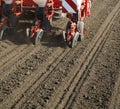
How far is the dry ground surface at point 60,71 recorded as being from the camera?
6152 mm

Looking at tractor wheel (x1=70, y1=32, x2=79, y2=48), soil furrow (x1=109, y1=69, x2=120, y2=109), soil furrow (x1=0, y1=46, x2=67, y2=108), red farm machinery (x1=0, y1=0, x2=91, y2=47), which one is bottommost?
soil furrow (x1=109, y1=69, x2=120, y2=109)

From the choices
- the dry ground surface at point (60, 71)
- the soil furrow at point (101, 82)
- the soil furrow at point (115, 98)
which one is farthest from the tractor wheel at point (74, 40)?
the soil furrow at point (115, 98)

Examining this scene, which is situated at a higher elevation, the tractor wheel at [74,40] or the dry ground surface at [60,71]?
the tractor wheel at [74,40]

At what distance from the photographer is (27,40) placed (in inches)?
349

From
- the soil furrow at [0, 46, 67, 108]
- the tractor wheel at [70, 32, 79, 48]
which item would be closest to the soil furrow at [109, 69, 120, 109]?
the soil furrow at [0, 46, 67, 108]

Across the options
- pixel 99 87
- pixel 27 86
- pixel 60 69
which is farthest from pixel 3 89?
pixel 99 87

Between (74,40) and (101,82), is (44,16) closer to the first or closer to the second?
(74,40)

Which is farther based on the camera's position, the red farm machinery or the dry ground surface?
the red farm machinery

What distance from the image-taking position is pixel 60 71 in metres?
7.30

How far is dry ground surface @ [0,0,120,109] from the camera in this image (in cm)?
615

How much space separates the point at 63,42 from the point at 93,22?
2.28m

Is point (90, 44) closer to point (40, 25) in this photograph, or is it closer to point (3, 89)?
point (40, 25)

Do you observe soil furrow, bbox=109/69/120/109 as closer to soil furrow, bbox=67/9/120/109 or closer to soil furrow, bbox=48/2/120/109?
soil furrow, bbox=67/9/120/109

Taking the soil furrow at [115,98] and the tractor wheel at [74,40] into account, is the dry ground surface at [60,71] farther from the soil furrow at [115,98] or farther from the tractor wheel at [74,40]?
the tractor wheel at [74,40]
